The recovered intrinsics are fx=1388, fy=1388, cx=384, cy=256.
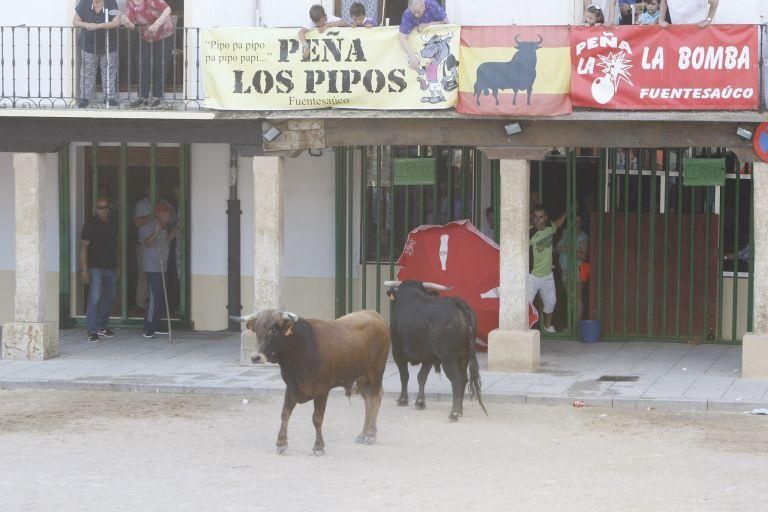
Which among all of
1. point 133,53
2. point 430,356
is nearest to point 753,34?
point 430,356

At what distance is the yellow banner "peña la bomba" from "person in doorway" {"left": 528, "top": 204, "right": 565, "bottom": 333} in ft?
10.7

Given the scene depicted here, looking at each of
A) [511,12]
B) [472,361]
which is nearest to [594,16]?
[511,12]

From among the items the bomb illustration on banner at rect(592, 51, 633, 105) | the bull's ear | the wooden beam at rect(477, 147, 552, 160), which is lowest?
the bull's ear

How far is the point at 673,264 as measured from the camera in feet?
61.1

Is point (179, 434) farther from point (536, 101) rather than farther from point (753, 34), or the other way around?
point (753, 34)

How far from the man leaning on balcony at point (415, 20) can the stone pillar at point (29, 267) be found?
4924 millimetres

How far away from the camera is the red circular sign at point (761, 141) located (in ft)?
50.3

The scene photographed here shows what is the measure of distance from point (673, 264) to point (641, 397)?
4.73 metres

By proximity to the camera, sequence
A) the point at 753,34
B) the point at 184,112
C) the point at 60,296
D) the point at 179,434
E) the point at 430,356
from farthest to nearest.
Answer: the point at 60,296 → the point at 184,112 → the point at 753,34 → the point at 430,356 → the point at 179,434

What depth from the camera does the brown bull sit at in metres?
11.2

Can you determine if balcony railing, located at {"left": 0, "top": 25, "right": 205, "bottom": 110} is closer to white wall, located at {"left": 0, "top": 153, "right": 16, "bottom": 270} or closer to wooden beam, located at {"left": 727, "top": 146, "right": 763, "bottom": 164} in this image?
white wall, located at {"left": 0, "top": 153, "right": 16, "bottom": 270}

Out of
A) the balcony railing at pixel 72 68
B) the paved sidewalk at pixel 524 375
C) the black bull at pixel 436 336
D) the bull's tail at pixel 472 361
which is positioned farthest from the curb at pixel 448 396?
the balcony railing at pixel 72 68

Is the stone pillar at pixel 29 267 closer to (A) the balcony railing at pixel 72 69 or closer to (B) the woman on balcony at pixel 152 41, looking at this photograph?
(A) the balcony railing at pixel 72 69

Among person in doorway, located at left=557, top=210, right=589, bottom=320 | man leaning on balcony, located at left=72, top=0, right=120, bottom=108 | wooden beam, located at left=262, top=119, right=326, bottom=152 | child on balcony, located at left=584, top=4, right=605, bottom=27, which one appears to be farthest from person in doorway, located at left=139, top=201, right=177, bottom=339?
child on balcony, located at left=584, top=4, right=605, bottom=27
